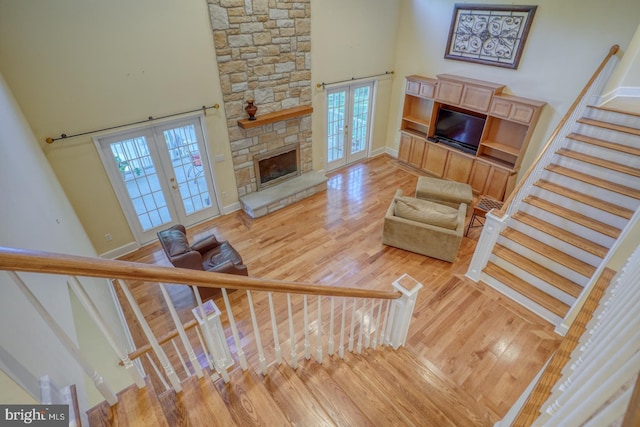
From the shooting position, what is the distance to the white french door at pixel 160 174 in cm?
443

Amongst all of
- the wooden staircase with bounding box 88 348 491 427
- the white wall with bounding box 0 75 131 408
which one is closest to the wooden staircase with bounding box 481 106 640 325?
the wooden staircase with bounding box 88 348 491 427

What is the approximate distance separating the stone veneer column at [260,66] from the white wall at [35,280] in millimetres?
2523

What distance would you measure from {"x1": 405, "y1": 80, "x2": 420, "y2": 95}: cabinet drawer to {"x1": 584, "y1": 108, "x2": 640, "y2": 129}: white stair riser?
Answer: 2924 mm

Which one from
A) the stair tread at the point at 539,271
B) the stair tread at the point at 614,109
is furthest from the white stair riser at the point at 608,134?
the stair tread at the point at 539,271

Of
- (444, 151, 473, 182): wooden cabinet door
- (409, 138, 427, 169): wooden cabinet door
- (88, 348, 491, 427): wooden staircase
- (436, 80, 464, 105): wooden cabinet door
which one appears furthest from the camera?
(409, 138, 427, 169): wooden cabinet door

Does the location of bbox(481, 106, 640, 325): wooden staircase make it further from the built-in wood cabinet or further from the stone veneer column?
the stone veneer column

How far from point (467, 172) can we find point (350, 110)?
9.13 feet

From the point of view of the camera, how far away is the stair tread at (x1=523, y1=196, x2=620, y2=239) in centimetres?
378

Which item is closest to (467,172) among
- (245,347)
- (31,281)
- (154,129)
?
(245,347)

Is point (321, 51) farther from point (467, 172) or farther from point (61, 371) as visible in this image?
point (61, 371)

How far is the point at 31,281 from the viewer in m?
1.65

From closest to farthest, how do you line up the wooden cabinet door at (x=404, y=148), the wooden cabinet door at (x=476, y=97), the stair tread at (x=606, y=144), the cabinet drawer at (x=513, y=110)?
the stair tread at (x=606, y=144) < the cabinet drawer at (x=513, y=110) < the wooden cabinet door at (x=476, y=97) < the wooden cabinet door at (x=404, y=148)

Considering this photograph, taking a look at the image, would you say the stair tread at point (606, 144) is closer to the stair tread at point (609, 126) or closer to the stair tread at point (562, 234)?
the stair tread at point (609, 126)

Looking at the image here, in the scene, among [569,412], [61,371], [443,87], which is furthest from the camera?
[443,87]
